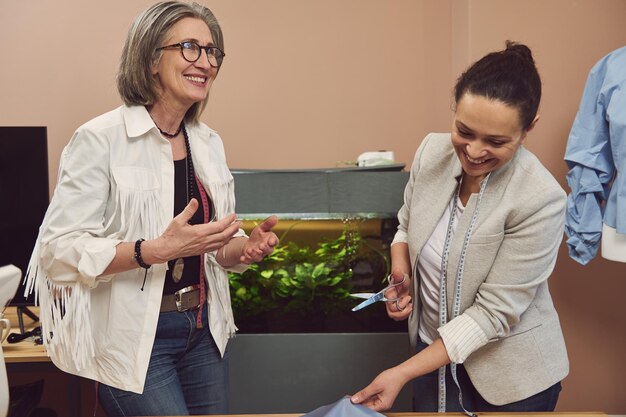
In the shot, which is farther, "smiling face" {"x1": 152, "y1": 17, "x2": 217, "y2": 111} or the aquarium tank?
the aquarium tank

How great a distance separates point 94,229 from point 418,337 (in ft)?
2.99

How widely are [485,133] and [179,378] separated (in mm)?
957

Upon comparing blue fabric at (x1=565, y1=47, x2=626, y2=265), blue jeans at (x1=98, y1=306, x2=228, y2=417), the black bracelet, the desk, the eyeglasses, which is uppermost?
the eyeglasses

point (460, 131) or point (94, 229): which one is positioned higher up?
point (460, 131)

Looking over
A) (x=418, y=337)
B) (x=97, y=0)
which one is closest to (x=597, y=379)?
(x=418, y=337)

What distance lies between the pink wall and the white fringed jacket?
153 cm

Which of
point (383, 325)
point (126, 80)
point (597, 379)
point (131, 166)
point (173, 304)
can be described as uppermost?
point (126, 80)

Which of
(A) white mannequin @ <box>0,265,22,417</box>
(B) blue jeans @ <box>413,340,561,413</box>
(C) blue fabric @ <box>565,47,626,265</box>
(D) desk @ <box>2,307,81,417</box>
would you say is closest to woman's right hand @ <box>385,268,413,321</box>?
(B) blue jeans @ <box>413,340,561,413</box>

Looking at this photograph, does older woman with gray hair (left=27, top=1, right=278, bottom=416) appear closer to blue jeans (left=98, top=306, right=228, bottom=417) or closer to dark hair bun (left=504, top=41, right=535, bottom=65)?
blue jeans (left=98, top=306, right=228, bottom=417)

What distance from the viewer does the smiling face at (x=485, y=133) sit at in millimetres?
1390

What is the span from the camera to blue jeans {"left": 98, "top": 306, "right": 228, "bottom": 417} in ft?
4.73

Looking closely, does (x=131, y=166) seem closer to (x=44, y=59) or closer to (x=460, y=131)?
(x=460, y=131)

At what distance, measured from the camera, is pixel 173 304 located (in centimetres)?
149

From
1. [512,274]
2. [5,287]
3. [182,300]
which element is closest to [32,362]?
[182,300]
